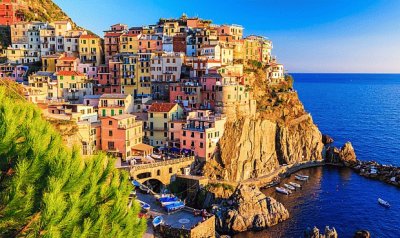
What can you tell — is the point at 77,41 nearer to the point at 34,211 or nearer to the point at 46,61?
the point at 46,61

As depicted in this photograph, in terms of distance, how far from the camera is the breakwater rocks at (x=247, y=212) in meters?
49.2

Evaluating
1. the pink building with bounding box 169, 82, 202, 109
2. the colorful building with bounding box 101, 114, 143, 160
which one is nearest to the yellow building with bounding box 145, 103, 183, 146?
the pink building with bounding box 169, 82, 202, 109

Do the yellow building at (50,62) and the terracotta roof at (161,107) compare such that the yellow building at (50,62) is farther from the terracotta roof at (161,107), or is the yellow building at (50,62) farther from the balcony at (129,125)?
the balcony at (129,125)

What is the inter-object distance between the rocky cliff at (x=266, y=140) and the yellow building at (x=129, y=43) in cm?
2636

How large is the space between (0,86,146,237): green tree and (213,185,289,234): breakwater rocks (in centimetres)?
3890

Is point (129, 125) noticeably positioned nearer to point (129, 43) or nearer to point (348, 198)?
point (129, 43)

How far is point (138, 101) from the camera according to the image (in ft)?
237

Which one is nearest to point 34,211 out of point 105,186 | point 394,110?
point 105,186

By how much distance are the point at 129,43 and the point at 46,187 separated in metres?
76.9

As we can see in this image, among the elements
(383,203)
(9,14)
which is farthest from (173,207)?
(9,14)

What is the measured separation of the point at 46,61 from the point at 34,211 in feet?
254

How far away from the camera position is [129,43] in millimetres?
84188

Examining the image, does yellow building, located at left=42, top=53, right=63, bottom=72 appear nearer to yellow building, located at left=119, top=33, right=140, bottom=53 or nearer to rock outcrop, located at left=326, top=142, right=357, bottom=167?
yellow building, located at left=119, top=33, right=140, bottom=53

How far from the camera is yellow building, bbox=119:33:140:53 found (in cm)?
8406
